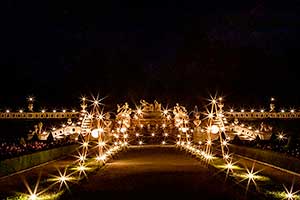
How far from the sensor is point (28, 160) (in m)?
24.8

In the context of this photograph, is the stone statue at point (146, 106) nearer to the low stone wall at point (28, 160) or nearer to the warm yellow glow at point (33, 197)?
the low stone wall at point (28, 160)

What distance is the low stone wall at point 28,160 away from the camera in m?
21.0

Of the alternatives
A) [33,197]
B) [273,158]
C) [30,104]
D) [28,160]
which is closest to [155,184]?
[33,197]

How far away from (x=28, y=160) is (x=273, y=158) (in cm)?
1152

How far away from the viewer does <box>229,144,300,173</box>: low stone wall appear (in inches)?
886

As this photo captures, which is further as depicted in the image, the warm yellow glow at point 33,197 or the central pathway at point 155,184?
the central pathway at point 155,184

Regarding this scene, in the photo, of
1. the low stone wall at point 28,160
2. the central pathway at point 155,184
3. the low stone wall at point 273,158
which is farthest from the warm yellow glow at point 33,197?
the low stone wall at point 273,158

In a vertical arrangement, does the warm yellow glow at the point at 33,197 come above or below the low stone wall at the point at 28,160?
below

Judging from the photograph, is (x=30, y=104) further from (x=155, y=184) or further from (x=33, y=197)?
(x=33, y=197)

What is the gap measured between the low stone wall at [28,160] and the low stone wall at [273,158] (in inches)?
447

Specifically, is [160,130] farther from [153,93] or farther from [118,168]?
[118,168]

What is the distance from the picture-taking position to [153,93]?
265 feet

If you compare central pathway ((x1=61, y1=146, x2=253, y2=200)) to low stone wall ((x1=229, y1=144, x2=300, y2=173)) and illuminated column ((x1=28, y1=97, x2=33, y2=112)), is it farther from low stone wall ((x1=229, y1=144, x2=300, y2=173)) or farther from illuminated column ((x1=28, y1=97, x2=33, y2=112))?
illuminated column ((x1=28, y1=97, x2=33, y2=112))

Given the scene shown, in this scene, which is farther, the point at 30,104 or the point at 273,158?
the point at 30,104
